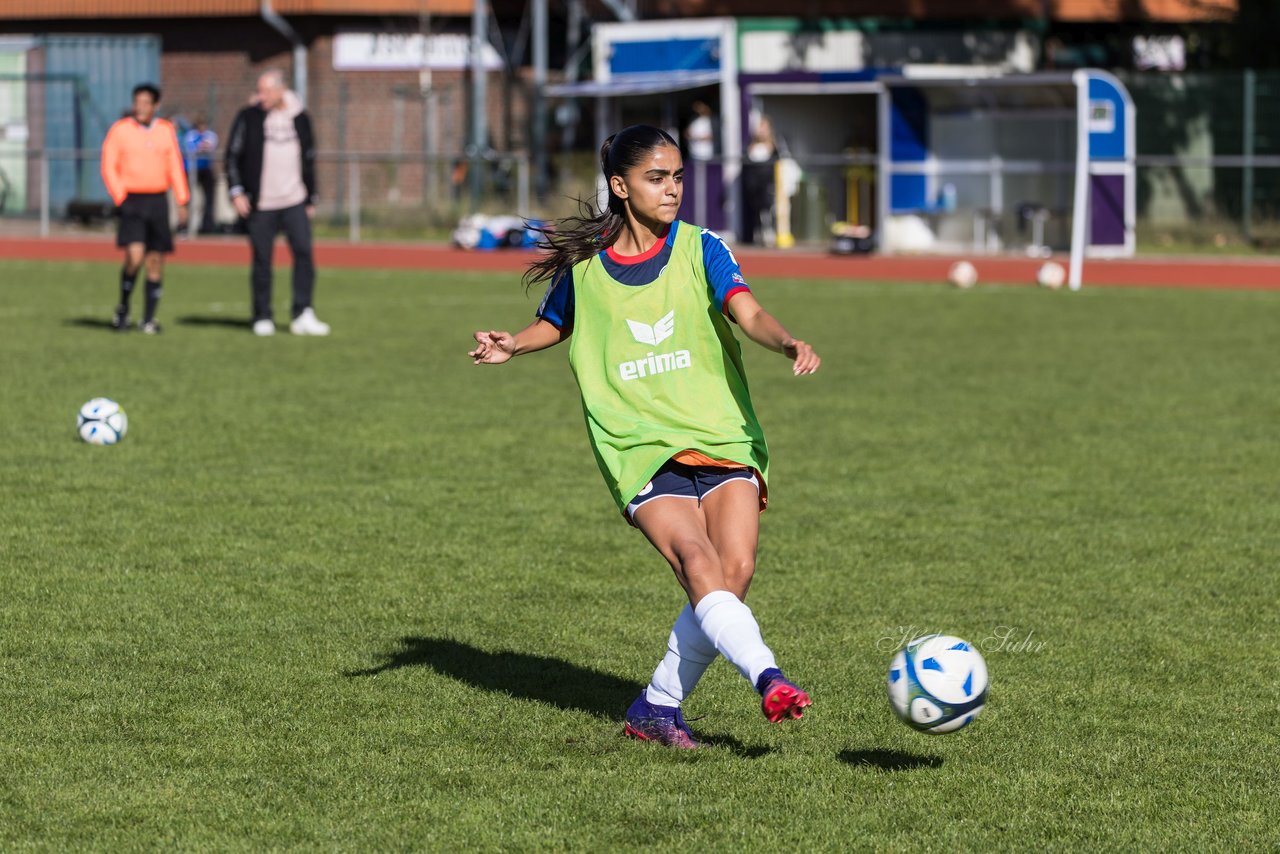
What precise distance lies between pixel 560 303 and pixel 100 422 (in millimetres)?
5832

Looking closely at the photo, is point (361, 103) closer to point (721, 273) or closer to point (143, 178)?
point (143, 178)

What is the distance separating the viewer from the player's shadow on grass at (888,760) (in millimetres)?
5371

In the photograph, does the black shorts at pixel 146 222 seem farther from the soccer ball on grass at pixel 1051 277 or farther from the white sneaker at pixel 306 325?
the soccer ball on grass at pixel 1051 277

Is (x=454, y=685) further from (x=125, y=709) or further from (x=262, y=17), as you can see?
(x=262, y=17)

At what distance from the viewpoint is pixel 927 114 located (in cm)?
3120

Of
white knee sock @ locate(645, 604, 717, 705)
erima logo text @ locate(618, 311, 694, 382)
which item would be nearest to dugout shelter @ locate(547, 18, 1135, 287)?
erima logo text @ locate(618, 311, 694, 382)

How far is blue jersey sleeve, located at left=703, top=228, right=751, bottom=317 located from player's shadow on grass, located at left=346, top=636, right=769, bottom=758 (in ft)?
4.25

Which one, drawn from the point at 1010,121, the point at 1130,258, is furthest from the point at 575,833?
the point at 1010,121

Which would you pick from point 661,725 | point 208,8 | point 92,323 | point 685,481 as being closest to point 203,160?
point 208,8

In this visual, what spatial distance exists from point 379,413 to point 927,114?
66.7 feet

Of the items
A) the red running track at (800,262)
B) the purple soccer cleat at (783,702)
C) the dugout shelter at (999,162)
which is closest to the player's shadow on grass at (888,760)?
the purple soccer cleat at (783,702)

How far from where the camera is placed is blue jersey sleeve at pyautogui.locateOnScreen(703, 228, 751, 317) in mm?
5484

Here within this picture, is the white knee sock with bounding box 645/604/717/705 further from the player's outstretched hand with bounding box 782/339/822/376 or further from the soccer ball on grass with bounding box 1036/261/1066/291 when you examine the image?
the soccer ball on grass with bounding box 1036/261/1066/291

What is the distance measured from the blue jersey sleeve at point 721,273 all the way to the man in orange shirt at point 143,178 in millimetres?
12178
